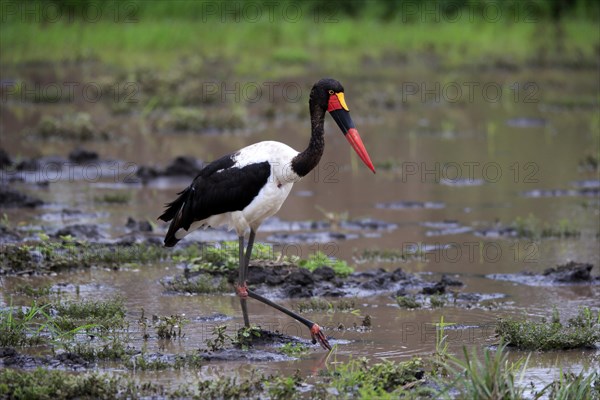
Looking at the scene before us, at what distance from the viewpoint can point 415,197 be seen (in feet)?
37.7

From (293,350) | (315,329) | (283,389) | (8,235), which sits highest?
(8,235)

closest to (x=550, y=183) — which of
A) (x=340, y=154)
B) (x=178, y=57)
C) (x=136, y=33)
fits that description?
(x=340, y=154)

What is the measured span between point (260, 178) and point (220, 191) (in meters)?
0.29

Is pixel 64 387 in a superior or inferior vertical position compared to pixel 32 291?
inferior

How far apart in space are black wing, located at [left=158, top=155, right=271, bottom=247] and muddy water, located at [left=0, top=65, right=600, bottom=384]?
0.70 meters

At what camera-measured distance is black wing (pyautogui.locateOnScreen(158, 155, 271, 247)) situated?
679 cm

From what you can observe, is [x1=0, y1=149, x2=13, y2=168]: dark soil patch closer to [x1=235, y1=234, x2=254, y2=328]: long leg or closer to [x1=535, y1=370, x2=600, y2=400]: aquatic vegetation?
[x1=235, y1=234, x2=254, y2=328]: long leg

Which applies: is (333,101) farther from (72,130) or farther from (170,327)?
(72,130)

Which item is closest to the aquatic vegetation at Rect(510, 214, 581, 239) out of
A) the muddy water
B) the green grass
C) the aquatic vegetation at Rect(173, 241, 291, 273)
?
the muddy water

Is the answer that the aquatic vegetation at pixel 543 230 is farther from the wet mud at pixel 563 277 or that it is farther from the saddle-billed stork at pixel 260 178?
the saddle-billed stork at pixel 260 178

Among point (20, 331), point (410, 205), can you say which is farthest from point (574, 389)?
point (410, 205)

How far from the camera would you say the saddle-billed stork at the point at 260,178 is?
22.0 feet

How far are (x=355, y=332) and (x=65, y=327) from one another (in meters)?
1.76

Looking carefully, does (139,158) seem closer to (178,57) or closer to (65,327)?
(65,327)
